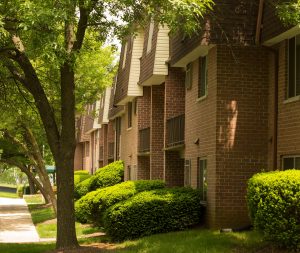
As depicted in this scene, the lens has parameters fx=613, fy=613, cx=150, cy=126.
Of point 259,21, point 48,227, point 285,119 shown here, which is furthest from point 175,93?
point 48,227

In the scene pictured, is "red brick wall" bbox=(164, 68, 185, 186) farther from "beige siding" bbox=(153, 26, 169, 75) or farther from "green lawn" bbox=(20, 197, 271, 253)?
"green lawn" bbox=(20, 197, 271, 253)

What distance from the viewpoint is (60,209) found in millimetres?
14422

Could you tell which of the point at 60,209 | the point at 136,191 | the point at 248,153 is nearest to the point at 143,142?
the point at 136,191

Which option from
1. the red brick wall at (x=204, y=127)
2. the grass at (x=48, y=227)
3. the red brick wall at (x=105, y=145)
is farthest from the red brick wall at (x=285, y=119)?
the red brick wall at (x=105, y=145)

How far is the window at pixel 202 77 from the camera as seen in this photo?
18109mm

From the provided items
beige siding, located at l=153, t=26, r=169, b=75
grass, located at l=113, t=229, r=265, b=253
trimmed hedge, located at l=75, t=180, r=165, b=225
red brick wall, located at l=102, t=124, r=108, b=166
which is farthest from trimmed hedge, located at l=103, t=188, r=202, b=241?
red brick wall, located at l=102, t=124, r=108, b=166

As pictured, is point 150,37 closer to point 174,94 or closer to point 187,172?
point 174,94

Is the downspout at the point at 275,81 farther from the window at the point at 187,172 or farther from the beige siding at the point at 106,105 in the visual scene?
the beige siding at the point at 106,105

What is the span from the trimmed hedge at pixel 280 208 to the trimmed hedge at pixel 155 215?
5.01 m

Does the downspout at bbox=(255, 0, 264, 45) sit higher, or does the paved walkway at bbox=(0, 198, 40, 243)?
the downspout at bbox=(255, 0, 264, 45)

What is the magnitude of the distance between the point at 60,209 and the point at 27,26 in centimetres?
496

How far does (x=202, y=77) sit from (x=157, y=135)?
6654 mm

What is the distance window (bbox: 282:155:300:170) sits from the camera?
14.4m

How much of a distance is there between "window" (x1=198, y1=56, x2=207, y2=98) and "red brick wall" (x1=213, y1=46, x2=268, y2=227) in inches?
69.6
